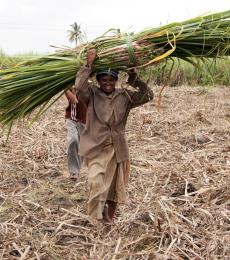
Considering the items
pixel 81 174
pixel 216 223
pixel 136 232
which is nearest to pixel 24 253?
pixel 136 232

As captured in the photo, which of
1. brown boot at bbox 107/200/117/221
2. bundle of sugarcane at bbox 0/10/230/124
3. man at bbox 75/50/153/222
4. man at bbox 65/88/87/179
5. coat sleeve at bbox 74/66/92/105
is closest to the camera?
bundle of sugarcane at bbox 0/10/230/124

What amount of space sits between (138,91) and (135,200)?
1.09 meters

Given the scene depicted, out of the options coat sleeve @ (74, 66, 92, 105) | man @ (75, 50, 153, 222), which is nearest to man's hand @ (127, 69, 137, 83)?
man @ (75, 50, 153, 222)

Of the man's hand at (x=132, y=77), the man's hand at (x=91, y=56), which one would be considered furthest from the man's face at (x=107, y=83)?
the man's hand at (x=91, y=56)

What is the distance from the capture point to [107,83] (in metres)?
3.62

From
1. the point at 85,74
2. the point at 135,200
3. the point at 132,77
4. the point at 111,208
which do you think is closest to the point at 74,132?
the point at 135,200

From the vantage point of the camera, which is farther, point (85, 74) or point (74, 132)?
point (74, 132)

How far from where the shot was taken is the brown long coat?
145 inches

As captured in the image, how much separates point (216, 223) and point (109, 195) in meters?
0.80

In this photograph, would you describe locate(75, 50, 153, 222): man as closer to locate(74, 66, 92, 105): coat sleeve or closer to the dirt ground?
locate(74, 66, 92, 105): coat sleeve

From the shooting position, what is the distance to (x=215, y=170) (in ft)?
15.9

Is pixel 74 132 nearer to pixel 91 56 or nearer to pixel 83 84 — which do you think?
pixel 83 84

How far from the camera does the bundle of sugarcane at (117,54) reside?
3.16m

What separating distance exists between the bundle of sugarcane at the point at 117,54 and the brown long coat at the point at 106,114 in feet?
0.90
